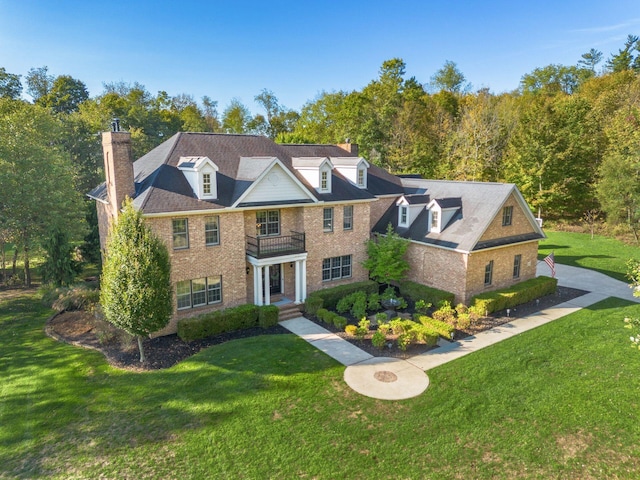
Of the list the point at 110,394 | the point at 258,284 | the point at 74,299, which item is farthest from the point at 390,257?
the point at 74,299

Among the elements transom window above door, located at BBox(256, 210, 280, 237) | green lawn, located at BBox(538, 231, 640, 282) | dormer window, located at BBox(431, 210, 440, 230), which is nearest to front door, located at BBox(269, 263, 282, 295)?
A: transom window above door, located at BBox(256, 210, 280, 237)

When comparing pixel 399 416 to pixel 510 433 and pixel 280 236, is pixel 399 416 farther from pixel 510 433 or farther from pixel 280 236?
pixel 280 236

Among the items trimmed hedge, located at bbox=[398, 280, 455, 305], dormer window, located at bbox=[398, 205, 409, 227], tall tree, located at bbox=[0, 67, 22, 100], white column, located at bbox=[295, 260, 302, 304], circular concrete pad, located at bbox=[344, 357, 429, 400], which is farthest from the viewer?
tall tree, located at bbox=[0, 67, 22, 100]

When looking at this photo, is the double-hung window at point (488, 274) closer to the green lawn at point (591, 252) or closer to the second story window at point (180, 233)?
the green lawn at point (591, 252)

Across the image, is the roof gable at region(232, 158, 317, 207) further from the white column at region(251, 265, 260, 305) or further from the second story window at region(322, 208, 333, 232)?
the white column at region(251, 265, 260, 305)

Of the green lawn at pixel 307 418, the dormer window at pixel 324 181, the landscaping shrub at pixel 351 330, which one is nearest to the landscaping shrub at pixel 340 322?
the landscaping shrub at pixel 351 330

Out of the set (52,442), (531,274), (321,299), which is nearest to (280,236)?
(321,299)
